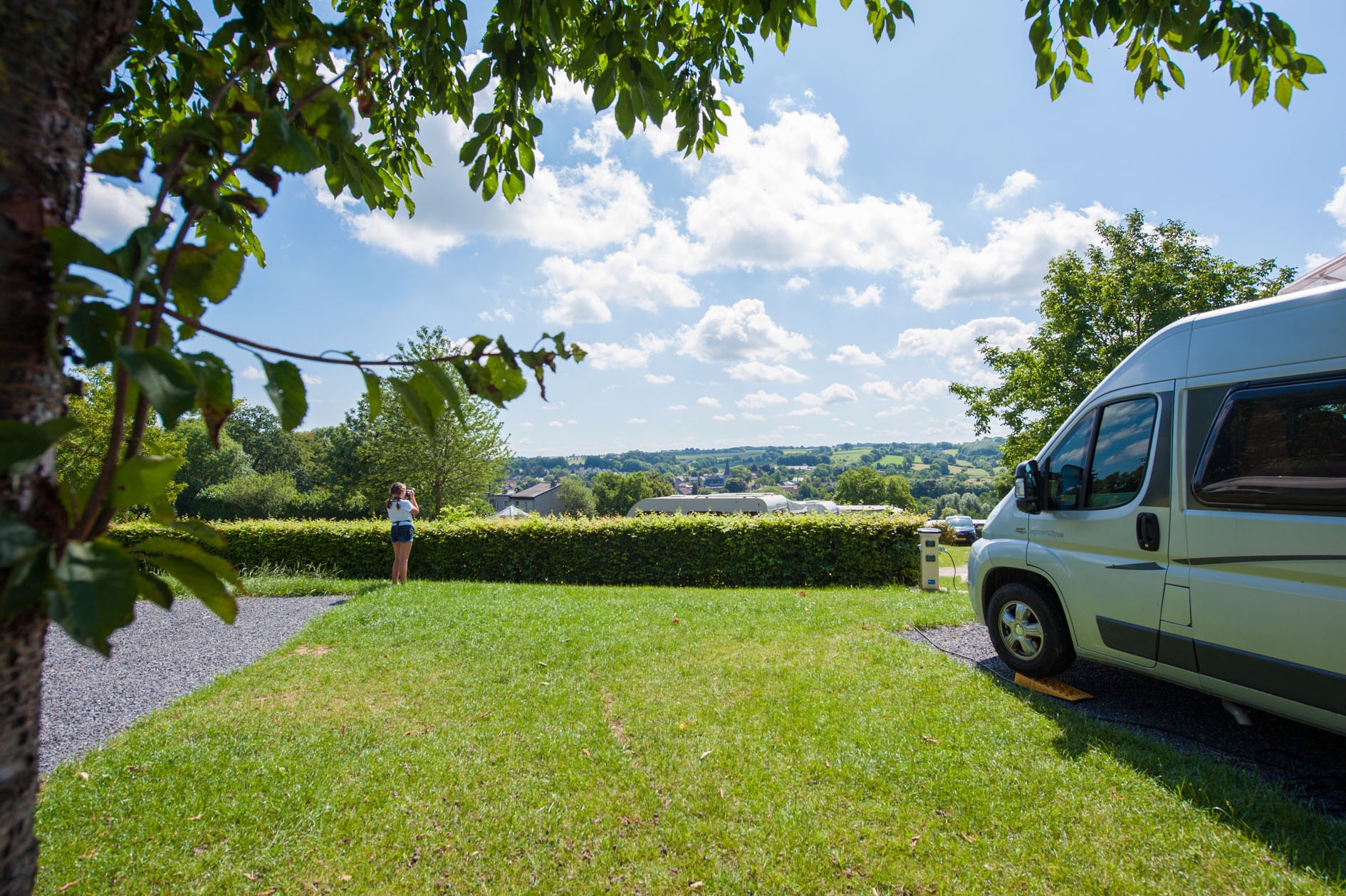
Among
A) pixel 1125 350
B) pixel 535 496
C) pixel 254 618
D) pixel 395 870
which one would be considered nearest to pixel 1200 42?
pixel 395 870

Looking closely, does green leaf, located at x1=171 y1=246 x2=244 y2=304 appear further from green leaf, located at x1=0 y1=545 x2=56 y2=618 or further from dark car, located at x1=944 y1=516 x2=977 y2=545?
dark car, located at x1=944 y1=516 x2=977 y2=545

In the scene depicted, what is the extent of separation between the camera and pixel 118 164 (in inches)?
34.3

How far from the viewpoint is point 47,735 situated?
174 inches

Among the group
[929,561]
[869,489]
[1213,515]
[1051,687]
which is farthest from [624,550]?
[869,489]

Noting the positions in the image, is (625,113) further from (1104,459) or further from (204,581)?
(1104,459)

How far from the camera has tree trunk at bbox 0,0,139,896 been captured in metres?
0.74

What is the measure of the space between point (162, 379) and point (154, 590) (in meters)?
0.29

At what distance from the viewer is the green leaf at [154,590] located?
2.54 ft

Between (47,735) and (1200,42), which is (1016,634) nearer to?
(1200,42)

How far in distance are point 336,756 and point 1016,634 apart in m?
5.31

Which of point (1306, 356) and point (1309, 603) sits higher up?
point (1306, 356)

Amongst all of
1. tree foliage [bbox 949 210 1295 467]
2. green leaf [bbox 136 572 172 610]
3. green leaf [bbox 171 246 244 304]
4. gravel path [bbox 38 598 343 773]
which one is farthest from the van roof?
tree foliage [bbox 949 210 1295 467]

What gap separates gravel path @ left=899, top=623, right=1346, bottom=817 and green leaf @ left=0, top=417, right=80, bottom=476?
5.29 m

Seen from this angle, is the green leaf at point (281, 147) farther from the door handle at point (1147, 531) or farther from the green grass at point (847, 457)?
the green grass at point (847, 457)
